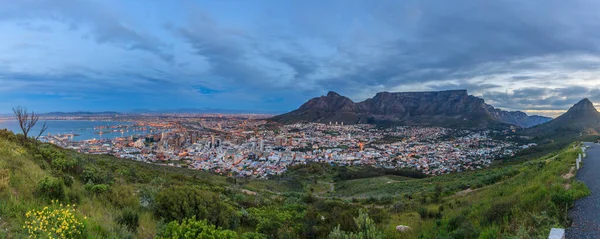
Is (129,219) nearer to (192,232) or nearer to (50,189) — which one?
(50,189)

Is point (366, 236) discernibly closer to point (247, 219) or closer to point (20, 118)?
point (247, 219)

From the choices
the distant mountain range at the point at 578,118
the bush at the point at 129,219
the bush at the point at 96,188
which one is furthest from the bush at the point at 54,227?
the distant mountain range at the point at 578,118

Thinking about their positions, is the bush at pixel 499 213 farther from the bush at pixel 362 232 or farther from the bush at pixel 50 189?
the bush at pixel 50 189

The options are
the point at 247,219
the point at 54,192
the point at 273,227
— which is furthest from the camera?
the point at 247,219

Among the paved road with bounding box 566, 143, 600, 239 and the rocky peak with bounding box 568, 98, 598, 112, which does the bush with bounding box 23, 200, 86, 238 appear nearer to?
the paved road with bounding box 566, 143, 600, 239

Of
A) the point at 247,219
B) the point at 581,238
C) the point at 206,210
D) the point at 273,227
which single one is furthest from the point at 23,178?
the point at 581,238

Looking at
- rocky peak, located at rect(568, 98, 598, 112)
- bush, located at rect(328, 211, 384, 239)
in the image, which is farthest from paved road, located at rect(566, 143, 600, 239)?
rocky peak, located at rect(568, 98, 598, 112)
